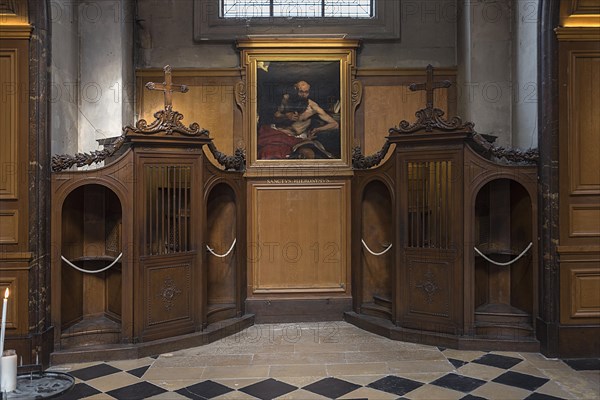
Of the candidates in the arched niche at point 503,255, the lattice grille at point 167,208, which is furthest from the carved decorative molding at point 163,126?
the arched niche at point 503,255

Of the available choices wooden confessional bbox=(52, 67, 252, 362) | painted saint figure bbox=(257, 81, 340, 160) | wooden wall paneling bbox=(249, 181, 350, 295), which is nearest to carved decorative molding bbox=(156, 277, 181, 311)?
wooden confessional bbox=(52, 67, 252, 362)

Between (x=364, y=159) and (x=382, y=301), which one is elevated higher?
(x=364, y=159)

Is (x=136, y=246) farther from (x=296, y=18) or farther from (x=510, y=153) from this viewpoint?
(x=510, y=153)

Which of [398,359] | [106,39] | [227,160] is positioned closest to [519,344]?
[398,359]

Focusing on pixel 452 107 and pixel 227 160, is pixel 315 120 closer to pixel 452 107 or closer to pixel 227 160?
pixel 227 160

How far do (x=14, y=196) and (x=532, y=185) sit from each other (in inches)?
194

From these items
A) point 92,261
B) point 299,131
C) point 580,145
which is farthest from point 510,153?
point 92,261

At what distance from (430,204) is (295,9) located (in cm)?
334

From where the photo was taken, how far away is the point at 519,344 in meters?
5.37

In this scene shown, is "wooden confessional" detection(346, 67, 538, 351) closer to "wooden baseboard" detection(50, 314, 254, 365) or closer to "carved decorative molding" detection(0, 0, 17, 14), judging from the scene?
"wooden baseboard" detection(50, 314, 254, 365)

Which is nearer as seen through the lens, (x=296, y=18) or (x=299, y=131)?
(x=299, y=131)

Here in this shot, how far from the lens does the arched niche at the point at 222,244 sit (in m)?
6.66

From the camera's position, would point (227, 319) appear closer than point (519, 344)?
No

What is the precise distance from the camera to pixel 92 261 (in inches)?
228
